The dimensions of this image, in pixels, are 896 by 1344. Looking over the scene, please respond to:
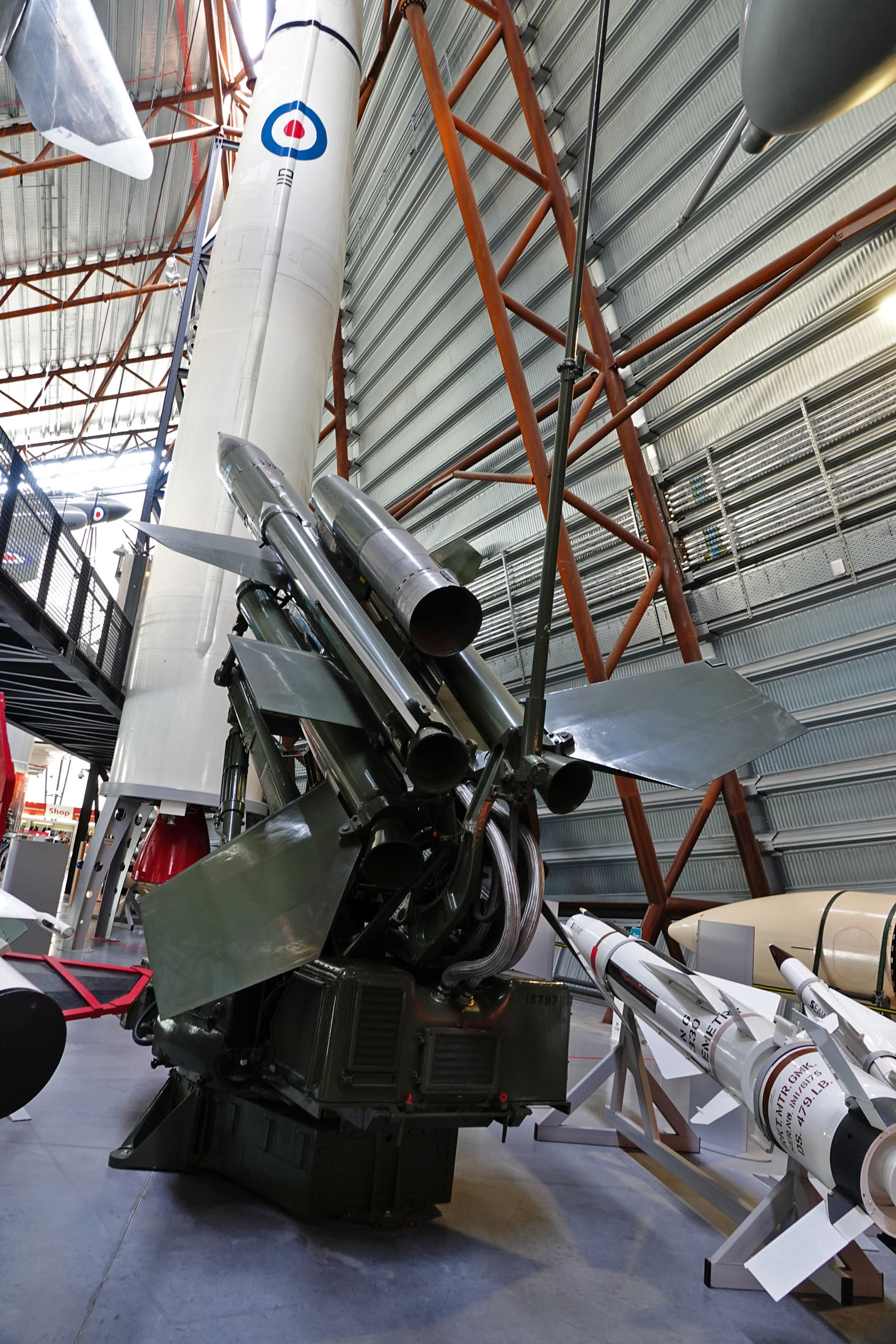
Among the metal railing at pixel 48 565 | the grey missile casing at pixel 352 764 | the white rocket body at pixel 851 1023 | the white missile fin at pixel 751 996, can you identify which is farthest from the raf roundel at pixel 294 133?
the white rocket body at pixel 851 1023

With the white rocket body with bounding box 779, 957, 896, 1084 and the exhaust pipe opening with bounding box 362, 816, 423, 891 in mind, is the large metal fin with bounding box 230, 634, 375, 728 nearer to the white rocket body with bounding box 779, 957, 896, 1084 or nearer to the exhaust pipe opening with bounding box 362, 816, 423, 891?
the exhaust pipe opening with bounding box 362, 816, 423, 891

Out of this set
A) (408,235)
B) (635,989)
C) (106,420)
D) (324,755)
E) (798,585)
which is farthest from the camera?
(106,420)

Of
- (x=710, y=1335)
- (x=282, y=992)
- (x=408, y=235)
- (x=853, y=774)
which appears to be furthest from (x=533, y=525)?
(x=710, y=1335)

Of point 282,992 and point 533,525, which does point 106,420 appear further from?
point 282,992

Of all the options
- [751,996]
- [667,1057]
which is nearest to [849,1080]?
[751,996]

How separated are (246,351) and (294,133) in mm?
2784

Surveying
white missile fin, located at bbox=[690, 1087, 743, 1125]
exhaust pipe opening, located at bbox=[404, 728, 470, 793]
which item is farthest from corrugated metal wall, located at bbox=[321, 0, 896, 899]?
exhaust pipe opening, located at bbox=[404, 728, 470, 793]

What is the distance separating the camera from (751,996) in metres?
3.69

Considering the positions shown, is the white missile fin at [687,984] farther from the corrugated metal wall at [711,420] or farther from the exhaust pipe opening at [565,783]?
the corrugated metal wall at [711,420]

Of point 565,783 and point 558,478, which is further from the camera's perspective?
point 565,783

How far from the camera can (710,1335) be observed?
238 cm

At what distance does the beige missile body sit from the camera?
5.76 meters

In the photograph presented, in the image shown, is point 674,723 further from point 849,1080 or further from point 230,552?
point 230,552

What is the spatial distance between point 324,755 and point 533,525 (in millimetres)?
7719
